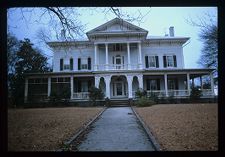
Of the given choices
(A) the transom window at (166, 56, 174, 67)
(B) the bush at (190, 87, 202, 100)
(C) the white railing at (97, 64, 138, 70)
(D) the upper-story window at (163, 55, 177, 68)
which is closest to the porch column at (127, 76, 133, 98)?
(C) the white railing at (97, 64, 138, 70)

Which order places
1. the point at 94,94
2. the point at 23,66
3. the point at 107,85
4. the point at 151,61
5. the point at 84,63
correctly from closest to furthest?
the point at 94,94, the point at 107,85, the point at 84,63, the point at 151,61, the point at 23,66

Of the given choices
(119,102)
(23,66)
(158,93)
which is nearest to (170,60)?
(158,93)

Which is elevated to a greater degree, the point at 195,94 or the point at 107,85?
the point at 107,85

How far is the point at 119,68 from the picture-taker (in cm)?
3086

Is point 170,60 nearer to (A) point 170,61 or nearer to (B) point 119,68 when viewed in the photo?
(A) point 170,61

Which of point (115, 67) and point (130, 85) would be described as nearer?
point (130, 85)

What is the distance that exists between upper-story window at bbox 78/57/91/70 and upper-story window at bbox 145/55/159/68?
802 cm

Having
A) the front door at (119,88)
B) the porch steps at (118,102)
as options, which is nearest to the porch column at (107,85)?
the porch steps at (118,102)

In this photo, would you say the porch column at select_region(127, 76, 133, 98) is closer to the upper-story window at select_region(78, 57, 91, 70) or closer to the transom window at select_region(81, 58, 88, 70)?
the upper-story window at select_region(78, 57, 91, 70)

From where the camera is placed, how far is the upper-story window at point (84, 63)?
3131 centimetres

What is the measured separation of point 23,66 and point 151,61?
19.0 m

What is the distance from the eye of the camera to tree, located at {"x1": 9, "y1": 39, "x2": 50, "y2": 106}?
Answer: 2967 centimetres
